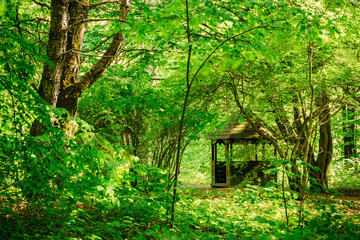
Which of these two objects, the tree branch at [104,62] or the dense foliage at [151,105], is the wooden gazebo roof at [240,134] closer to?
the dense foliage at [151,105]

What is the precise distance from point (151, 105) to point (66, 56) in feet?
5.53

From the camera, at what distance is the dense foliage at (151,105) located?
10.4 feet

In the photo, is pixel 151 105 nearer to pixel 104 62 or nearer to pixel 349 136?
pixel 104 62

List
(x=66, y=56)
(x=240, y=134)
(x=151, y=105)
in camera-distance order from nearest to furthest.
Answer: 1. (x=66, y=56)
2. (x=151, y=105)
3. (x=240, y=134)

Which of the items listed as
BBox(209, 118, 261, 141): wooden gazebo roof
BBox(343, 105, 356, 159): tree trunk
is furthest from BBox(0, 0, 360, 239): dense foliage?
BBox(209, 118, 261, 141): wooden gazebo roof

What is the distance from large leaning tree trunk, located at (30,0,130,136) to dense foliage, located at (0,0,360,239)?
0.02 metres

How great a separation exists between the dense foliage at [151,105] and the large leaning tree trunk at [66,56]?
0.02 m

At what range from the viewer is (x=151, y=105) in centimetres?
554

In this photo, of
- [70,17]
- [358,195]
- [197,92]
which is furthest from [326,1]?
[358,195]

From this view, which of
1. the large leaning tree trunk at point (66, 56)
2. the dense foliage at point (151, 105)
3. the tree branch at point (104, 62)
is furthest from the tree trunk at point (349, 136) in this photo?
the large leaning tree trunk at point (66, 56)

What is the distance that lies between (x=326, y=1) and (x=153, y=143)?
20.3 feet

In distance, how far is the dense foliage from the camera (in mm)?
3178

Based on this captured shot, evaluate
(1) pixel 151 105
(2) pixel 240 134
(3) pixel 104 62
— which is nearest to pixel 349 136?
(2) pixel 240 134

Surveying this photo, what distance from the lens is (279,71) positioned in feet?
25.6
